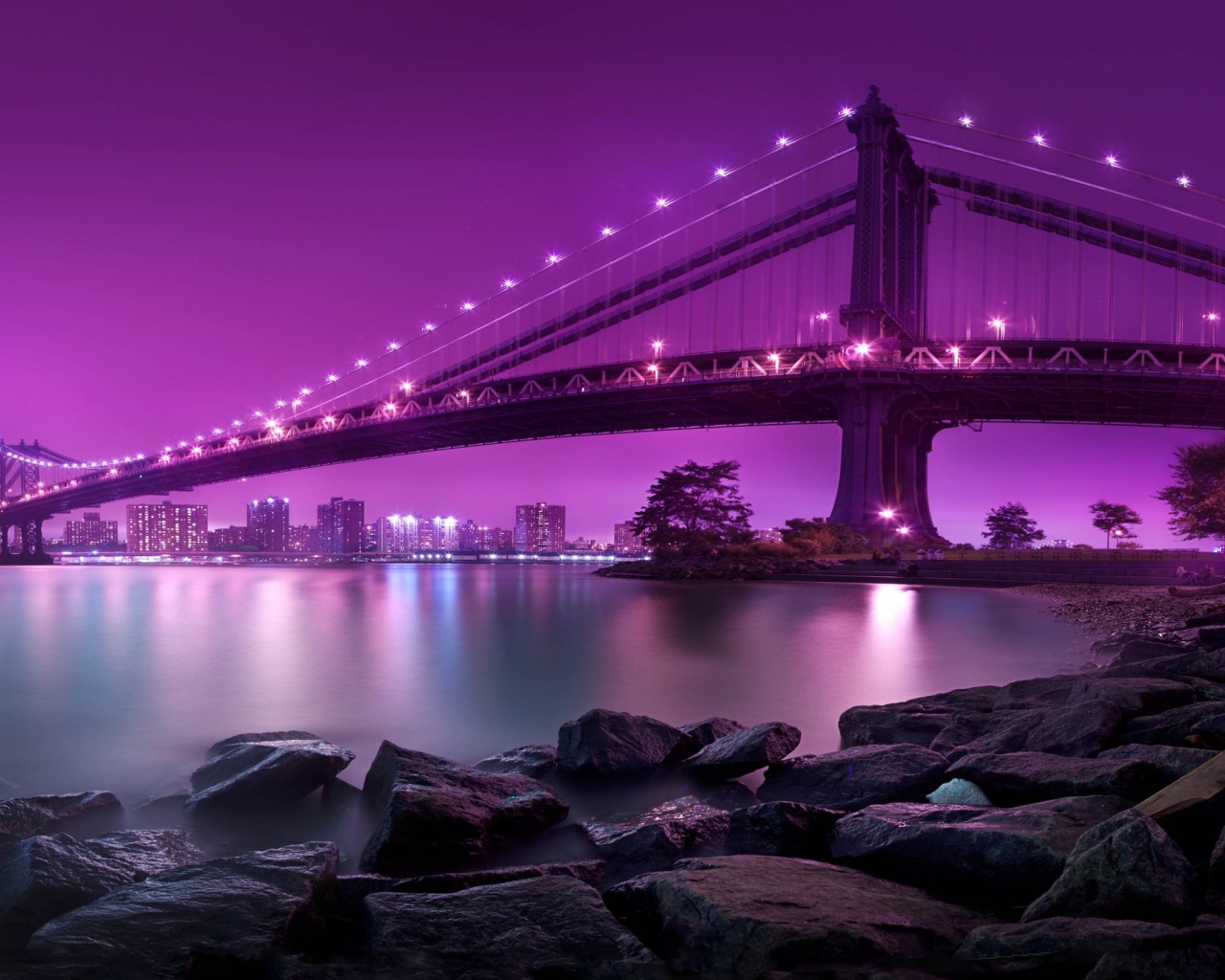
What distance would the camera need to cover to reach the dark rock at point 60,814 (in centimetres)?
375

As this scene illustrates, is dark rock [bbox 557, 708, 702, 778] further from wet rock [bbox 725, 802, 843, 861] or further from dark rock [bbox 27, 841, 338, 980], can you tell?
dark rock [bbox 27, 841, 338, 980]

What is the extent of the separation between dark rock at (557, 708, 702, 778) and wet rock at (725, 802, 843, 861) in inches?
60.1

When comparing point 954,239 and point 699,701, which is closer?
point 699,701

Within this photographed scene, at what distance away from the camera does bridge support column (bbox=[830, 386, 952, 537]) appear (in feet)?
117

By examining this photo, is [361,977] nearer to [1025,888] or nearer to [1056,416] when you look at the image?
[1025,888]

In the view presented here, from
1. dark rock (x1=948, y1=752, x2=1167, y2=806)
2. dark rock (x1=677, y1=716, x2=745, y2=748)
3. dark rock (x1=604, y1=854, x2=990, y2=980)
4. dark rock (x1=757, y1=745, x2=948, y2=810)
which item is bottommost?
dark rock (x1=677, y1=716, x2=745, y2=748)

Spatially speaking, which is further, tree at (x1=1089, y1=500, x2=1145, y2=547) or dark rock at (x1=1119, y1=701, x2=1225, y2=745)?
tree at (x1=1089, y1=500, x2=1145, y2=547)

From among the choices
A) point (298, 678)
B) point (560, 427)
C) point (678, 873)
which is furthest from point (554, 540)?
point (678, 873)

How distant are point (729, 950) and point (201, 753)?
5.49 meters

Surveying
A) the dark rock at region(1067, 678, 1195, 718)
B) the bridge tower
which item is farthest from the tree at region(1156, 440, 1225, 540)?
the dark rock at region(1067, 678, 1195, 718)

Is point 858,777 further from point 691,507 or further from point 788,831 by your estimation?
point 691,507

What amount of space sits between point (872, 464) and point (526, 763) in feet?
108

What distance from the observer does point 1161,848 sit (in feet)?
7.56

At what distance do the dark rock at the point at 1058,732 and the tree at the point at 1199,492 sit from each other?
28370mm
